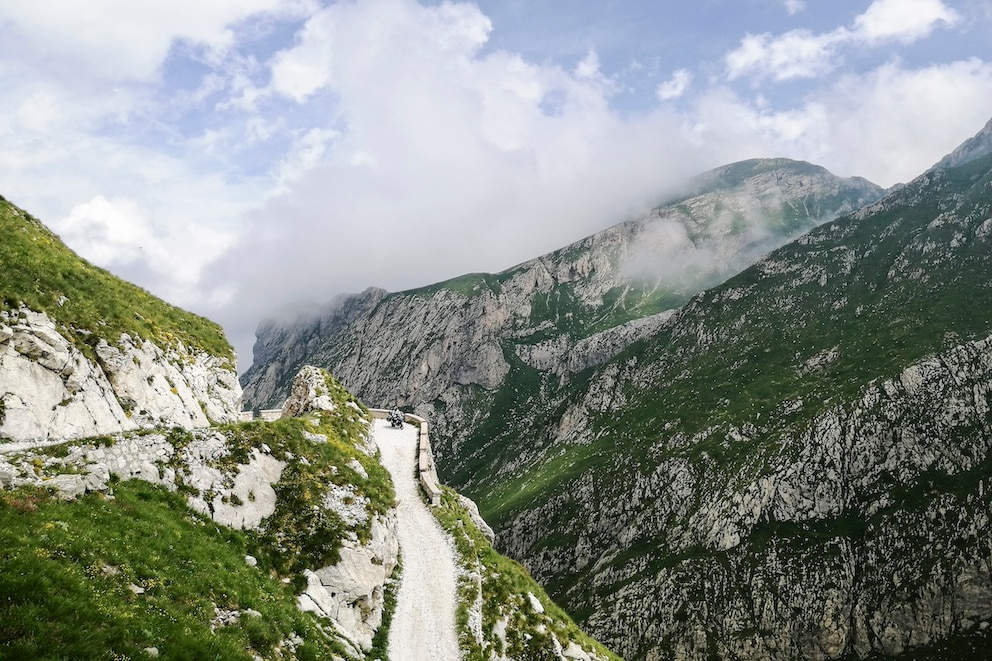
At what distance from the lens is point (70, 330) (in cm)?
2934

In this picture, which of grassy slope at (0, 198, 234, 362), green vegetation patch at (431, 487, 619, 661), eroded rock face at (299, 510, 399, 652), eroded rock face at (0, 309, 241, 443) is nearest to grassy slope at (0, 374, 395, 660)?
eroded rock face at (299, 510, 399, 652)

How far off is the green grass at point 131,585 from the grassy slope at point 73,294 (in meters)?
12.4

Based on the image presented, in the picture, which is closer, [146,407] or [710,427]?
[146,407]

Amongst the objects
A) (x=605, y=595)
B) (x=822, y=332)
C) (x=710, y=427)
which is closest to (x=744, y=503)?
(x=710, y=427)

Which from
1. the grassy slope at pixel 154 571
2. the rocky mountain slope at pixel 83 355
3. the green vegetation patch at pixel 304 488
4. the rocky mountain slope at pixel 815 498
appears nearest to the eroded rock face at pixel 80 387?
the rocky mountain slope at pixel 83 355

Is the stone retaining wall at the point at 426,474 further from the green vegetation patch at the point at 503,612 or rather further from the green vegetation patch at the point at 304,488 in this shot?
the green vegetation patch at the point at 304,488

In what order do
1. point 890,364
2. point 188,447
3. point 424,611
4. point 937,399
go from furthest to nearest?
point 890,364
point 937,399
point 424,611
point 188,447

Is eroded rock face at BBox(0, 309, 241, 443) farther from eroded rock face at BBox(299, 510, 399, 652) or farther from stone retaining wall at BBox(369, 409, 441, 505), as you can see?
stone retaining wall at BBox(369, 409, 441, 505)

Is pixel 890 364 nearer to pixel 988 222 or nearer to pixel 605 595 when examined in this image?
pixel 988 222

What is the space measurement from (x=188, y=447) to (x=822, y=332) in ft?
641

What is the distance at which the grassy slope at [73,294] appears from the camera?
2906cm

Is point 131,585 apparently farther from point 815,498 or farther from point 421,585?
point 815,498

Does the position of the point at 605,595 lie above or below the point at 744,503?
below

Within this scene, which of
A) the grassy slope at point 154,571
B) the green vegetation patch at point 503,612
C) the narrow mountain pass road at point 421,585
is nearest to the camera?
the grassy slope at point 154,571
